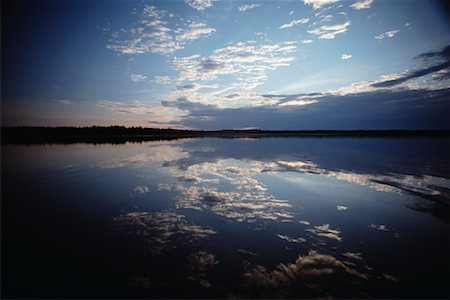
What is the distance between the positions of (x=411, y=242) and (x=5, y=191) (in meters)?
15.4

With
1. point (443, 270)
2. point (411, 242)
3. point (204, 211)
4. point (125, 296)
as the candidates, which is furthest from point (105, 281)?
point (411, 242)

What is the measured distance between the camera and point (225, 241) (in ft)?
18.9

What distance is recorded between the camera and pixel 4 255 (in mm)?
5129

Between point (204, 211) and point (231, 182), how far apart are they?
438 cm

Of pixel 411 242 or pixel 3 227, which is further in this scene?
pixel 3 227

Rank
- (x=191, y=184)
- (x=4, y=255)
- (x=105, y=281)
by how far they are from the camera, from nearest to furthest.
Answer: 1. (x=105, y=281)
2. (x=4, y=255)
3. (x=191, y=184)

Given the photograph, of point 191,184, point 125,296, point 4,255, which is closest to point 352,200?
point 191,184

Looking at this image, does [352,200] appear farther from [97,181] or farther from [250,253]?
[97,181]

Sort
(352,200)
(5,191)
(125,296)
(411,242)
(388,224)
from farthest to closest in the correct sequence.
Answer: (5,191), (352,200), (388,224), (411,242), (125,296)

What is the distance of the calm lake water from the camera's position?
4.13 metres

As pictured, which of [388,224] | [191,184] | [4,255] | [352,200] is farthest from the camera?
[191,184]

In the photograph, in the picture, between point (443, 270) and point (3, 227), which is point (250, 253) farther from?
point (3, 227)

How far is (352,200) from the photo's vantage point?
30.0ft

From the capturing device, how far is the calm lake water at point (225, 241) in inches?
163
